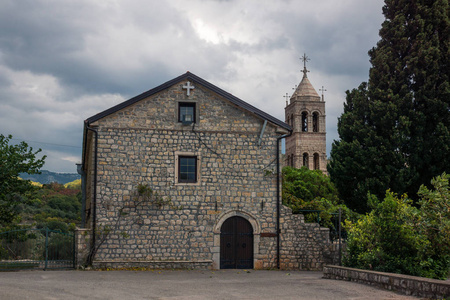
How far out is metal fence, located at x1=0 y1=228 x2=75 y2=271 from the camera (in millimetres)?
17266

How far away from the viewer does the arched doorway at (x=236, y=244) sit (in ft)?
59.4

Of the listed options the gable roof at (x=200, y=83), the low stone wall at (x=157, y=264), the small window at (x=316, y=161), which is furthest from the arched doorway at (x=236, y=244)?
the small window at (x=316, y=161)

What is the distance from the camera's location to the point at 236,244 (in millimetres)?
18156

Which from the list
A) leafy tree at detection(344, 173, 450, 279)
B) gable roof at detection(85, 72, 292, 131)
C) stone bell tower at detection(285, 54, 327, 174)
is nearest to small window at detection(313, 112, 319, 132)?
stone bell tower at detection(285, 54, 327, 174)

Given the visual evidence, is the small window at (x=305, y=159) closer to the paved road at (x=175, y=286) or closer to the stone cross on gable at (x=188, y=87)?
the stone cross on gable at (x=188, y=87)

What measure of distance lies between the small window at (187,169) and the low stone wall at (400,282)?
626cm

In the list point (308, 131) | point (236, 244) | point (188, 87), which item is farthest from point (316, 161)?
point (188, 87)

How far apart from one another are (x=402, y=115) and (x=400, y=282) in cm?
1161

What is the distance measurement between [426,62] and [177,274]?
14346 millimetres

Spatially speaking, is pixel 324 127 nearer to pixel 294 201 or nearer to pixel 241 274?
pixel 294 201

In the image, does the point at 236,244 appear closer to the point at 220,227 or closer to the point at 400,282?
the point at 220,227

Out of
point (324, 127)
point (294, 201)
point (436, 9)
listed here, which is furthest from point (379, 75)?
point (324, 127)

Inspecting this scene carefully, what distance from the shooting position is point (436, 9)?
22.0 meters

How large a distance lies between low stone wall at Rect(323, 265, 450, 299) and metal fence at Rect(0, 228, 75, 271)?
9.71m
